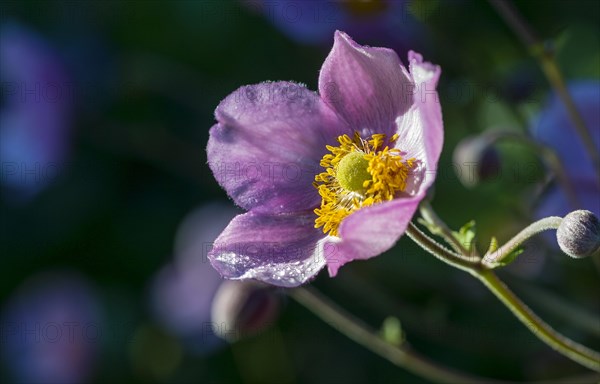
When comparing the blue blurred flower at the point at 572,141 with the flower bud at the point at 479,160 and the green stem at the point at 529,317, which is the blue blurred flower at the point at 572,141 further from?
the green stem at the point at 529,317

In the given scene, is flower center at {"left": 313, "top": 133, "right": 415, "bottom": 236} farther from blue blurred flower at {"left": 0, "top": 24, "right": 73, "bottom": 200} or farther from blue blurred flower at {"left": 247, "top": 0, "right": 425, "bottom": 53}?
blue blurred flower at {"left": 0, "top": 24, "right": 73, "bottom": 200}

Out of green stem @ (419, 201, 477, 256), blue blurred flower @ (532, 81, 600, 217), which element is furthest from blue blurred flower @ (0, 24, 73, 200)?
green stem @ (419, 201, 477, 256)

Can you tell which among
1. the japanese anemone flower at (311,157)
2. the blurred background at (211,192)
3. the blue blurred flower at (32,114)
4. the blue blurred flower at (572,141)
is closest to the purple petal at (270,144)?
the japanese anemone flower at (311,157)

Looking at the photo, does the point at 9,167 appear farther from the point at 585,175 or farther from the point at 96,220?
the point at 585,175

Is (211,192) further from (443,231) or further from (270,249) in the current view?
(443,231)

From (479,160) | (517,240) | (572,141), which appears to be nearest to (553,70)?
(479,160)

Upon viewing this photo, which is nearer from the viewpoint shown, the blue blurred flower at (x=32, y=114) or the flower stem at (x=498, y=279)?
the flower stem at (x=498, y=279)

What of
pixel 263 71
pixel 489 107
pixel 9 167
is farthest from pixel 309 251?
pixel 9 167
